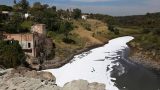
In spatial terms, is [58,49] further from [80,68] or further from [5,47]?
[5,47]

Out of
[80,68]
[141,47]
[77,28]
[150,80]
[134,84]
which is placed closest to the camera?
[134,84]

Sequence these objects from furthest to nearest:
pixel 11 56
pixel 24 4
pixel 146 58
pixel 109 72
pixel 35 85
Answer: pixel 24 4 < pixel 146 58 < pixel 109 72 < pixel 11 56 < pixel 35 85

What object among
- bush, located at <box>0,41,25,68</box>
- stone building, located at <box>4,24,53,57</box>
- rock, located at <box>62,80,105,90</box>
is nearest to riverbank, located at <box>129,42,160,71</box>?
stone building, located at <box>4,24,53,57</box>

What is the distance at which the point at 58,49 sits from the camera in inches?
3142

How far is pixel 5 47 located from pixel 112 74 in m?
17.9

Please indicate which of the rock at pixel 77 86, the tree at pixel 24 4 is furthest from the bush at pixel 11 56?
the tree at pixel 24 4

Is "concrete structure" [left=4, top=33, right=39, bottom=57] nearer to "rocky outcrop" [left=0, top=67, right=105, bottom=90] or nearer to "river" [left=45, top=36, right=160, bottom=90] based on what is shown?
"river" [left=45, top=36, right=160, bottom=90]

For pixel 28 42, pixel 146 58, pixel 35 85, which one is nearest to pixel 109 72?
pixel 28 42

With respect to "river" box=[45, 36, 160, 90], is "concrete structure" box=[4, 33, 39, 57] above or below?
above

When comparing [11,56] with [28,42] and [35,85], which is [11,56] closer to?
[28,42]

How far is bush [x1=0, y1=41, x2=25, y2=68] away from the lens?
5816 centimetres

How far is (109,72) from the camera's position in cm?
6244

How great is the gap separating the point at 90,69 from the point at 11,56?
14558 millimetres

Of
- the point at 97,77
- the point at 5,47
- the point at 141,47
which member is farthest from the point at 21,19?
the point at 97,77
